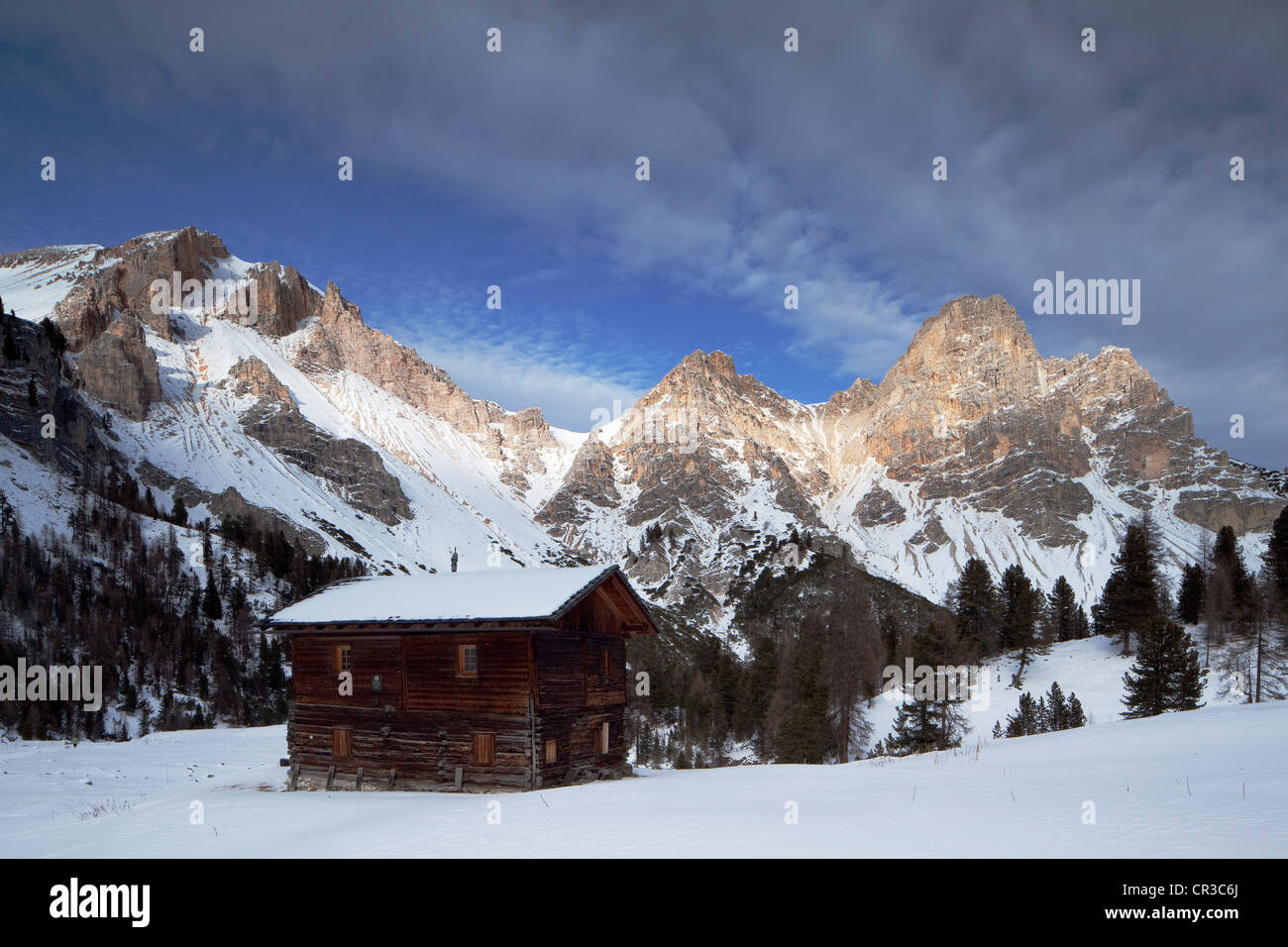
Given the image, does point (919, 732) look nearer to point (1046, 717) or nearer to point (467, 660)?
point (1046, 717)

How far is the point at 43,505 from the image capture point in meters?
91.2

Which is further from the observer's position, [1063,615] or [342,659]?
[1063,615]

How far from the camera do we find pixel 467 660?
25578 millimetres

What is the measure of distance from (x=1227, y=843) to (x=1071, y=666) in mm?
56416

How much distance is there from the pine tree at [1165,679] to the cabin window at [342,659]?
37.5 m

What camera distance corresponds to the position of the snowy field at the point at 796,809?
38.0 ft

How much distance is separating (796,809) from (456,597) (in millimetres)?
14444

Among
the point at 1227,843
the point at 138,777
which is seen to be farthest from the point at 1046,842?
the point at 138,777

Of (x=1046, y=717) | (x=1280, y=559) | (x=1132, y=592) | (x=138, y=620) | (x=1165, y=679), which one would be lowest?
(x=1046, y=717)

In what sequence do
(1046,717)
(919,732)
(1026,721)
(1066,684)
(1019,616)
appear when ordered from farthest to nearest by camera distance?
(1019,616), (1066,684), (1046,717), (1026,721), (919,732)

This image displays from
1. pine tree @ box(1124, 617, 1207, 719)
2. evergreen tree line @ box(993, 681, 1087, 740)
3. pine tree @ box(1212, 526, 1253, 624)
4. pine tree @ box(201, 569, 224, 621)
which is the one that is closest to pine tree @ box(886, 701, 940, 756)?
evergreen tree line @ box(993, 681, 1087, 740)

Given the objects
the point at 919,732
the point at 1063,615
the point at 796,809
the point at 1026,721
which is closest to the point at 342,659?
the point at 796,809

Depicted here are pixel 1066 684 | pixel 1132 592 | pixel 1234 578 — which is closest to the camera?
pixel 1066 684
